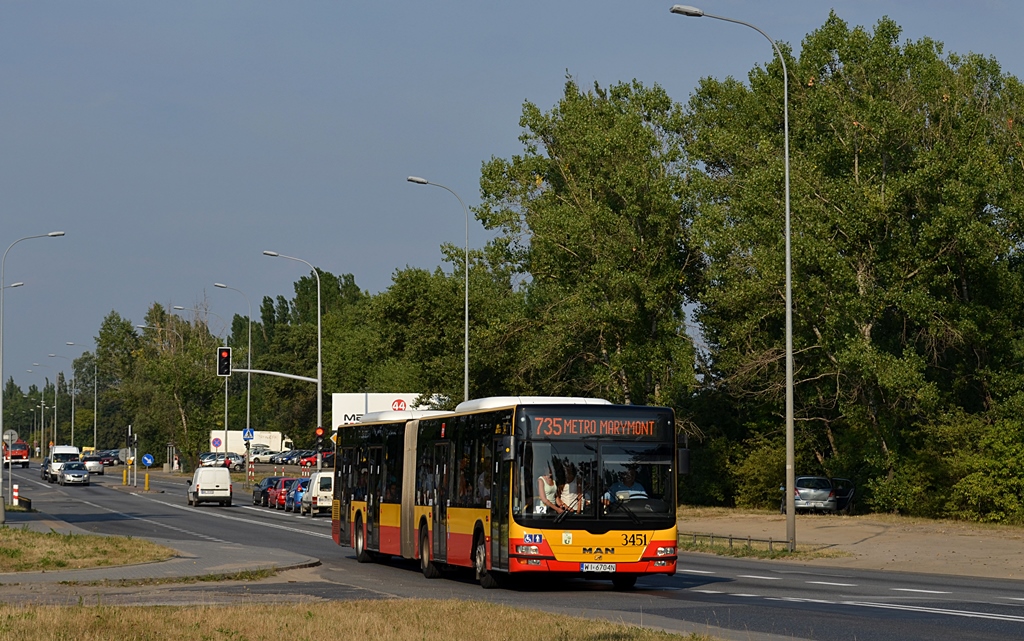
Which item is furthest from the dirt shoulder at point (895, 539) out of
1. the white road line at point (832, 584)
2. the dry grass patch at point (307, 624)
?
the dry grass patch at point (307, 624)

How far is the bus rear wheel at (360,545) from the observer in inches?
1171

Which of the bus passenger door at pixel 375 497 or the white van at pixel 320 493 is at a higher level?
the bus passenger door at pixel 375 497

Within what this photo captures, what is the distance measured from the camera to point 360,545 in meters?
30.0

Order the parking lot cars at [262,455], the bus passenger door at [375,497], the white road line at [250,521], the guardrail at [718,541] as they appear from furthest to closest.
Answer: the parking lot cars at [262,455]
the white road line at [250,521]
the guardrail at [718,541]
the bus passenger door at [375,497]

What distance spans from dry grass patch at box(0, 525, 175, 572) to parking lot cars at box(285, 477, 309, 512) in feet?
93.4

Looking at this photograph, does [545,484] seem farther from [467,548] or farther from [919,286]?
[919,286]

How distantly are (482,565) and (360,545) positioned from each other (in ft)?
25.9

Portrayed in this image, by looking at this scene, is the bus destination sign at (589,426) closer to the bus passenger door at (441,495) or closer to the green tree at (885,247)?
the bus passenger door at (441,495)

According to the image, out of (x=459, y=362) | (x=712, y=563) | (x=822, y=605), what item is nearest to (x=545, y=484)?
(x=822, y=605)

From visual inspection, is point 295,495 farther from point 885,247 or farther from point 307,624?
point 307,624

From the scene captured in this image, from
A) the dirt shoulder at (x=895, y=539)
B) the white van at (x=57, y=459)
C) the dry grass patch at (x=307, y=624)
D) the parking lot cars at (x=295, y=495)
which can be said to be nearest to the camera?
the dry grass patch at (x=307, y=624)

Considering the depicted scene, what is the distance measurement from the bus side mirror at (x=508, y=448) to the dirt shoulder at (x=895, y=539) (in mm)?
→ 10841

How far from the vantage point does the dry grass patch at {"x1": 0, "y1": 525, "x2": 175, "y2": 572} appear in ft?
85.0

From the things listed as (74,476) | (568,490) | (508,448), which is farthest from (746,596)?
(74,476)
